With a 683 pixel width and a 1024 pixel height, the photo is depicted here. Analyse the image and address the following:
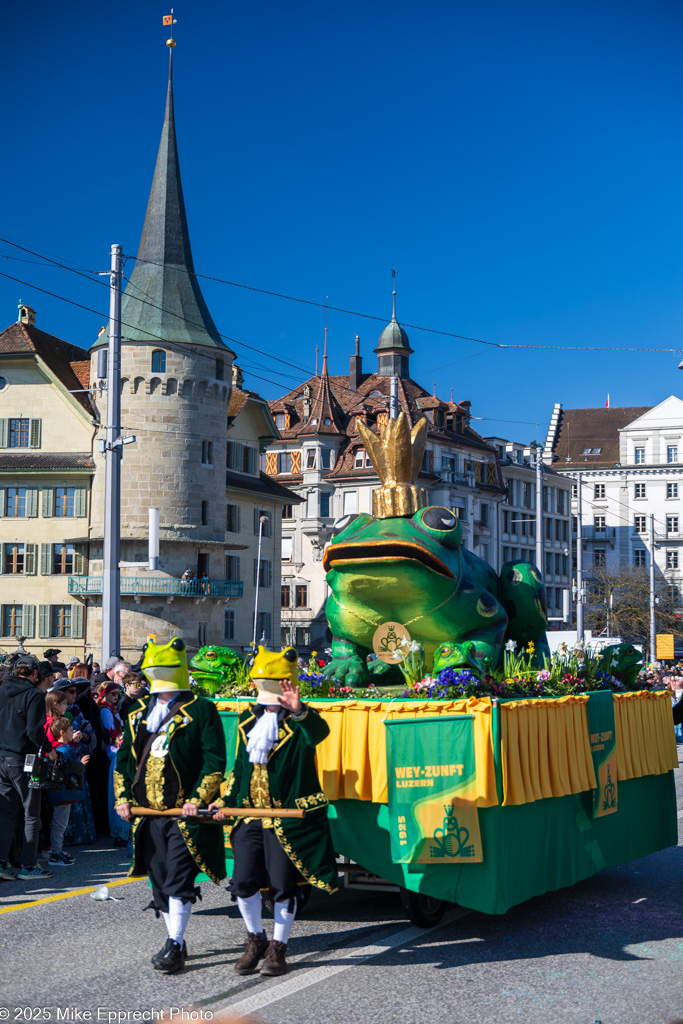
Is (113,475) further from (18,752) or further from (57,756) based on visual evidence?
(18,752)

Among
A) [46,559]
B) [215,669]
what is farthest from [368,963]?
[46,559]

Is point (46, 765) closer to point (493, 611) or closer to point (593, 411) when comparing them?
point (493, 611)

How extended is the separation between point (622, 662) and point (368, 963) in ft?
13.4

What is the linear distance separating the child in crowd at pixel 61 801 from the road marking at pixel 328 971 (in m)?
3.98

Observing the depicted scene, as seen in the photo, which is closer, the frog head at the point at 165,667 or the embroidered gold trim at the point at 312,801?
the embroidered gold trim at the point at 312,801

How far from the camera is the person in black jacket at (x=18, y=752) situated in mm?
9766

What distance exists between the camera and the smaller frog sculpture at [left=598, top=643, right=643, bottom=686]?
32.8ft

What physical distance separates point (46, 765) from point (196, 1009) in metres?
4.35

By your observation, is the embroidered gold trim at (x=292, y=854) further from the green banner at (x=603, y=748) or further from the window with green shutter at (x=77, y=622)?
the window with green shutter at (x=77, y=622)

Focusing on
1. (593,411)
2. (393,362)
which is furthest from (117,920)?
(593,411)

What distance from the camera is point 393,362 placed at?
7475 cm

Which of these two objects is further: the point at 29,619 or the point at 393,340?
the point at 393,340

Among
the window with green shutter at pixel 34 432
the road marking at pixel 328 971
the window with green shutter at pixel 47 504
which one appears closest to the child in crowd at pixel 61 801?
the road marking at pixel 328 971

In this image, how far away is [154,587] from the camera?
4416cm
